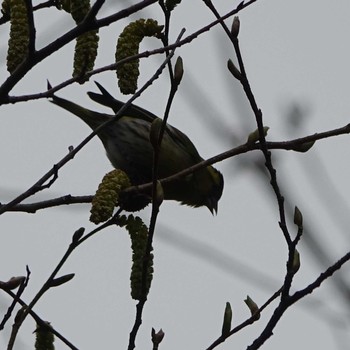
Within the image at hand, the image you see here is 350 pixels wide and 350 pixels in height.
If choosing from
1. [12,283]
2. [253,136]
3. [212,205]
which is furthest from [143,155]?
[12,283]

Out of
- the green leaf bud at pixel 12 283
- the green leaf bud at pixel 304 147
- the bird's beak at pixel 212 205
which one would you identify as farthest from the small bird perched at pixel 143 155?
the green leaf bud at pixel 12 283

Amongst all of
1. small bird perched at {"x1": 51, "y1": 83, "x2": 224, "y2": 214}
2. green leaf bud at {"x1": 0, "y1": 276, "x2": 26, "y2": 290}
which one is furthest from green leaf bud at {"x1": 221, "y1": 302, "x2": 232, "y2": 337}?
small bird perched at {"x1": 51, "y1": 83, "x2": 224, "y2": 214}

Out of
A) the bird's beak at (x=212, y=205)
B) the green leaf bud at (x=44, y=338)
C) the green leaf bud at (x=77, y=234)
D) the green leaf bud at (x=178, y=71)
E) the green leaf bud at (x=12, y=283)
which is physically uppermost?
the bird's beak at (x=212, y=205)

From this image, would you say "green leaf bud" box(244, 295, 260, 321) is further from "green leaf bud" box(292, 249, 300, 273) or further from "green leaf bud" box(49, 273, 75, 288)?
"green leaf bud" box(49, 273, 75, 288)

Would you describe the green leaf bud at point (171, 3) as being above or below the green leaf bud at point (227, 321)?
above

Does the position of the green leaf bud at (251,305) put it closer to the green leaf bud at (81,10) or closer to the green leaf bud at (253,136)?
the green leaf bud at (253,136)

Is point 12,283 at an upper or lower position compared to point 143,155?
lower

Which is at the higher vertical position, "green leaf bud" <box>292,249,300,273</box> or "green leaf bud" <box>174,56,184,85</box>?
"green leaf bud" <box>174,56,184,85</box>

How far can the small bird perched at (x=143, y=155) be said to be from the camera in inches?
217

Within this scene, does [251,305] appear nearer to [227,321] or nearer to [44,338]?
[227,321]

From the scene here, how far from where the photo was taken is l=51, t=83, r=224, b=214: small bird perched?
5512mm

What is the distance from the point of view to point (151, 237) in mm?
2074

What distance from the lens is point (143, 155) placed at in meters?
5.56

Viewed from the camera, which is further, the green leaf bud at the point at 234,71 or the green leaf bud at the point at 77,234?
the green leaf bud at the point at 234,71
